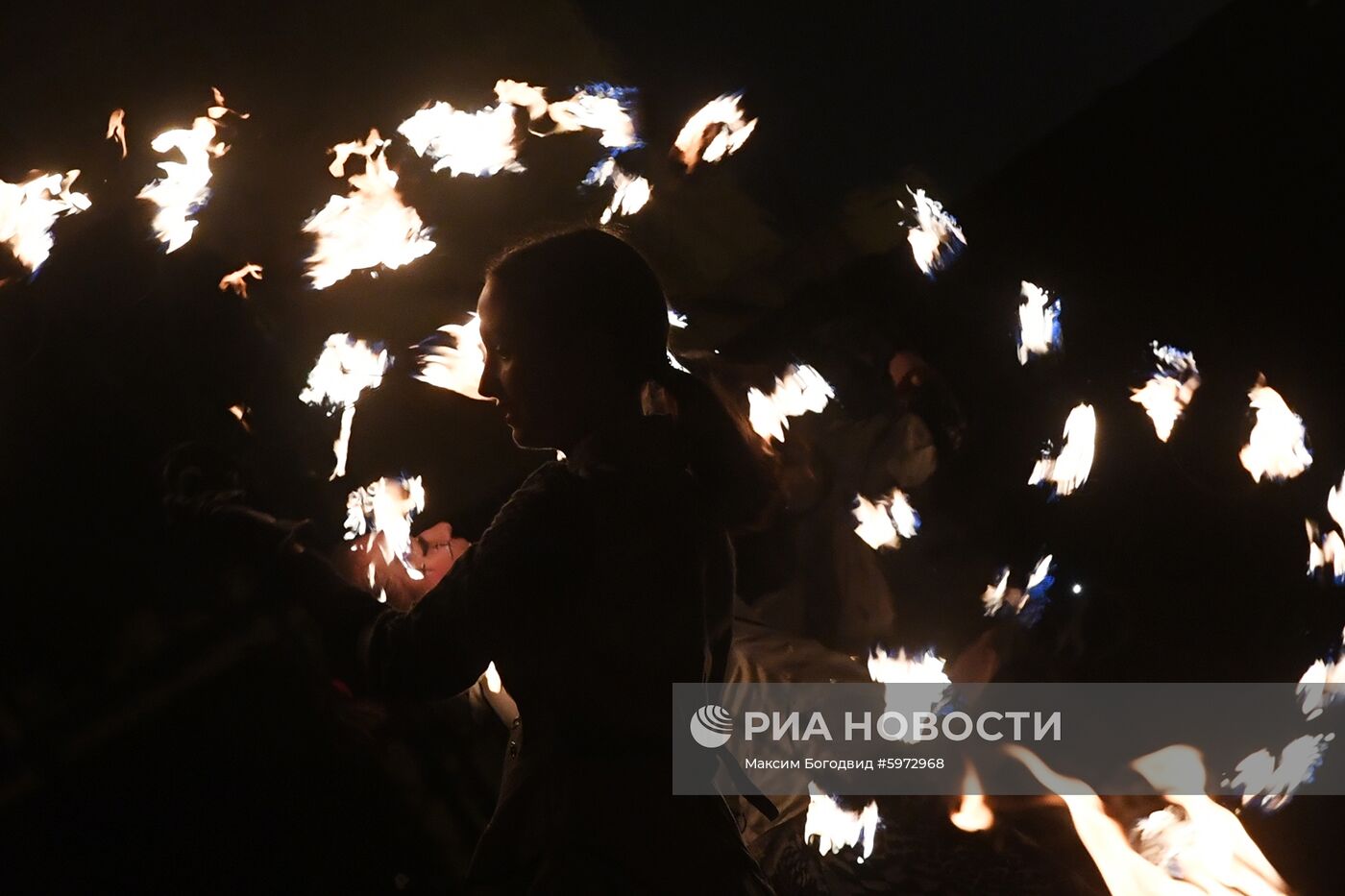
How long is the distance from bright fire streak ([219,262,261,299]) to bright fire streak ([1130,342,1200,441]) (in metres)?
3.85

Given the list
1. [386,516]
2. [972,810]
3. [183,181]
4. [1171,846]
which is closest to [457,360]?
[386,516]

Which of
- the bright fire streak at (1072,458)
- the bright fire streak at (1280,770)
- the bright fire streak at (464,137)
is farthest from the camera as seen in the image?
the bright fire streak at (1072,458)

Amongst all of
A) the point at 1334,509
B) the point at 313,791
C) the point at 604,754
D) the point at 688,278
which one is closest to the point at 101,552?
the point at 313,791

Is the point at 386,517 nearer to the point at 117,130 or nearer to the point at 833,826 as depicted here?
the point at 117,130

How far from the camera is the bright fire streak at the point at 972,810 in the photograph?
3436 millimetres

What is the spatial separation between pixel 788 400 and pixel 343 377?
1.89 m

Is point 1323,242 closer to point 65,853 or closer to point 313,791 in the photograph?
point 313,791

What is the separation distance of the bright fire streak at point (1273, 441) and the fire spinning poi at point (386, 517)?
3.66 meters

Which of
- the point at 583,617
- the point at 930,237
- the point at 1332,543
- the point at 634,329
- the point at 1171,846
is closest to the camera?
the point at 583,617

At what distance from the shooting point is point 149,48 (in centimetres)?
301

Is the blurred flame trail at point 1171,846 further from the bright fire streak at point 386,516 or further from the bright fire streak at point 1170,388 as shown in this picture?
the bright fire streak at point 386,516

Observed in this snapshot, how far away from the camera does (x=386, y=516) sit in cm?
304

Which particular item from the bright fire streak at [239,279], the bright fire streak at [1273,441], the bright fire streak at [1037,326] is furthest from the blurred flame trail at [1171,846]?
the bright fire streak at [239,279]

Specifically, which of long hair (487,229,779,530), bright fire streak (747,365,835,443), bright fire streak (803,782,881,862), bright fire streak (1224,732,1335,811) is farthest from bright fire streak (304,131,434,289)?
bright fire streak (1224,732,1335,811)
